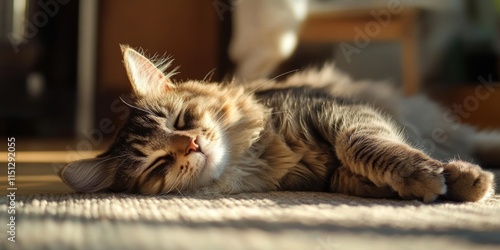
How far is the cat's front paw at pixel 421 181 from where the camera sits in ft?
4.02

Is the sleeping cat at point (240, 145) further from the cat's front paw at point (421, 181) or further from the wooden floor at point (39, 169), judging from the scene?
the wooden floor at point (39, 169)

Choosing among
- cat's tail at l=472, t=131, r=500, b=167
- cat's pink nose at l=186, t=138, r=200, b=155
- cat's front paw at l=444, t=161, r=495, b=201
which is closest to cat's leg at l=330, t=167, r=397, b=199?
cat's front paw at l=444, t=161, r=495, b=201

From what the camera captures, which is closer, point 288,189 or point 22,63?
point 288,189

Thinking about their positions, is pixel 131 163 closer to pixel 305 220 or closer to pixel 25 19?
pixel 305 220

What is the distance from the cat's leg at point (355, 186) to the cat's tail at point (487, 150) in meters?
1.00

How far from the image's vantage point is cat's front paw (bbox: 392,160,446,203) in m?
1.23

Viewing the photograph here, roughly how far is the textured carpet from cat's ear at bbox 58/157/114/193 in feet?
0.78

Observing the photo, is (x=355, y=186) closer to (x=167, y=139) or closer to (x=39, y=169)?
(x=167, y=139)

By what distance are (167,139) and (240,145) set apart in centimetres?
26

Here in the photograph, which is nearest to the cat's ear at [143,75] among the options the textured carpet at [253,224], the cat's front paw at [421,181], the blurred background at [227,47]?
the textured carpet at [253,224]

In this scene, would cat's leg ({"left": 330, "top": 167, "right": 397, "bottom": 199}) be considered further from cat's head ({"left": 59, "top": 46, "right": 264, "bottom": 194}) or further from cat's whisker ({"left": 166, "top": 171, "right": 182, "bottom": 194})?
cat's whisker ({"left": 166, "top": 171, "right": 182, "bottom": 194})

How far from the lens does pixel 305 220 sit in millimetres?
1063

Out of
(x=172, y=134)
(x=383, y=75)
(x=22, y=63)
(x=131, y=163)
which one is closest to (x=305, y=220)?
(x=172, y=134)

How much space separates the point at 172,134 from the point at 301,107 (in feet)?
1.56
